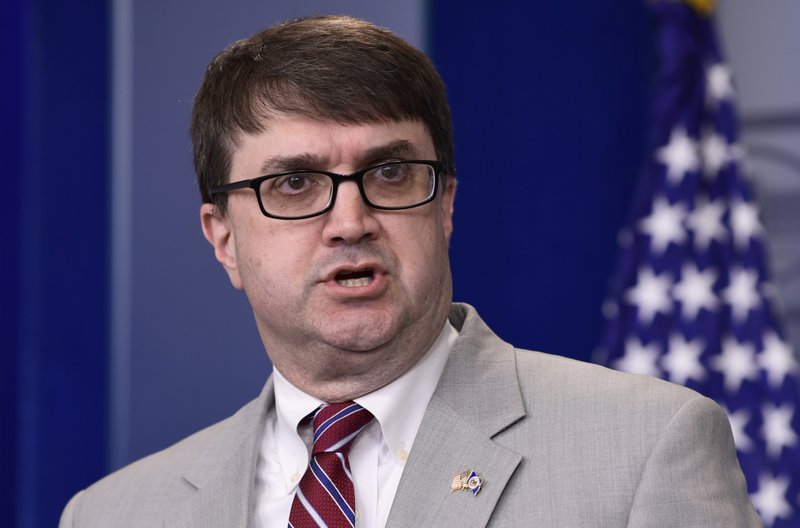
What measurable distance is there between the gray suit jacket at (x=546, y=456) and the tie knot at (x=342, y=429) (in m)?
0.12

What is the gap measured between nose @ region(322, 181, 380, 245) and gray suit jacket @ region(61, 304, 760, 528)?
31 centimetres

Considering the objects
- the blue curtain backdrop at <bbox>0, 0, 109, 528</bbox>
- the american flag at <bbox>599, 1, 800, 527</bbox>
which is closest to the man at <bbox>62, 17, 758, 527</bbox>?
the blue curtain backdrop at <bbox>0, 0, 109, 528</bbox>

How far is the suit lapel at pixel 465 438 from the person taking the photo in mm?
1877

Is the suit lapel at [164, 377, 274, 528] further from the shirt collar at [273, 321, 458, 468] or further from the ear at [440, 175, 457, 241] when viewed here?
the ear at [440, 175, 457, 241]

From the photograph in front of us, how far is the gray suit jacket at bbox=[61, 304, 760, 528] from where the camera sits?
179 centimetres

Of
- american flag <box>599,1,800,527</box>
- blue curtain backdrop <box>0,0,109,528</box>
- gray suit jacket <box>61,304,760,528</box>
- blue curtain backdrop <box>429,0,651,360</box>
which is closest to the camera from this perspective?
gray suit jacket <box>61,304,760,528</box>

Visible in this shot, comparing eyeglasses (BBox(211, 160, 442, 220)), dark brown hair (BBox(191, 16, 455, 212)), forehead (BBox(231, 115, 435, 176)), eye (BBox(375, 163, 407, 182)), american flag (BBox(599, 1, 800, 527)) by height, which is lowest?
american flag (BBox(599, 1, 800, 527))

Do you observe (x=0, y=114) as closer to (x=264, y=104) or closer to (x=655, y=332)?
(x=264, y=104)

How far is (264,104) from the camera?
2.04 metres

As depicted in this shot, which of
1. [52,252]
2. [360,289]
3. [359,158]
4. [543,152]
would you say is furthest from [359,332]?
[543,152]

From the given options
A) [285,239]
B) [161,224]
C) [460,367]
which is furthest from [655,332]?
[285,239]

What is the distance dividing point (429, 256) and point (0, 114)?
2.04m

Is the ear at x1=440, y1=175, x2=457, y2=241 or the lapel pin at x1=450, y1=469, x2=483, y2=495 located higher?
the ear at x1=440, y1=175, x2=457, y2=241

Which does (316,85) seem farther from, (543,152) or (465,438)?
(543,152)
